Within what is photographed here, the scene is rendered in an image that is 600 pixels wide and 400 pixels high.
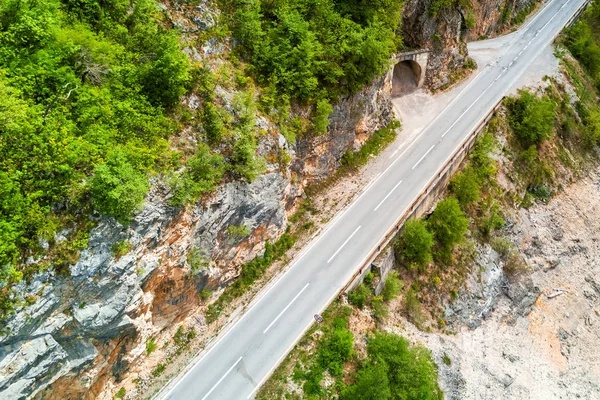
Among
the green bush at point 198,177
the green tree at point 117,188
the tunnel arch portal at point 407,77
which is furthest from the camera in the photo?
the tunnel arch portal at point 407,77

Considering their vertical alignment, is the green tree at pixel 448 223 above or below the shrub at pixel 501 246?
above

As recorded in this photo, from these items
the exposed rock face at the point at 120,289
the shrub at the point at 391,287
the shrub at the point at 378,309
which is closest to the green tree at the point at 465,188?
the shrub at the point at 391,287

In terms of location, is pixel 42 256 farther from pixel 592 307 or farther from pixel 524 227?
pixel 592 307

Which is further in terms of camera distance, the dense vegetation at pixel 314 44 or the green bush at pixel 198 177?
the dense vegetation at pixel 314 44

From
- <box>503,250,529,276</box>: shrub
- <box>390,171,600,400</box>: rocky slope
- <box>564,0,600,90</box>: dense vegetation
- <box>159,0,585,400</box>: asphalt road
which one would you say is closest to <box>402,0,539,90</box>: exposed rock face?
<box>159,0,585,400</box>: asphalt road

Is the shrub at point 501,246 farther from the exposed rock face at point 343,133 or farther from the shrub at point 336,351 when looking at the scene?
the shrub at point 336,351

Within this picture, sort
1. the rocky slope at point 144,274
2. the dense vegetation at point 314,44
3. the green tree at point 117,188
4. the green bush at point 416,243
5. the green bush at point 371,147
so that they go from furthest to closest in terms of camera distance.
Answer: the green bush at point 371,147 < the green bush at point 416,243 < the dense vegetation at point 314,44 < the green tree at point 117,188 < the rocky slope at point 144,274

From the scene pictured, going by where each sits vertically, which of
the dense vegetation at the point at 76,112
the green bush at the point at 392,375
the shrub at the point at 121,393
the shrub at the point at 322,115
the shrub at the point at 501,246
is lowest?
the shrub at the point at 501,246
